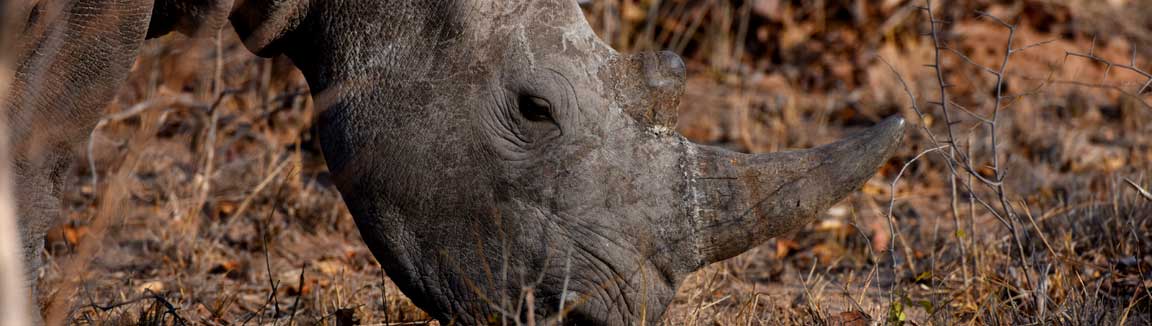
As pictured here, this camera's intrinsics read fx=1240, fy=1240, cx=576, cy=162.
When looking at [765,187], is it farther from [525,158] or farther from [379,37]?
[379,37]

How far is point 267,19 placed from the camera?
9.89ft

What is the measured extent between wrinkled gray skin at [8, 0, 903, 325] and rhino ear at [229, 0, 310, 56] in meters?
0.03

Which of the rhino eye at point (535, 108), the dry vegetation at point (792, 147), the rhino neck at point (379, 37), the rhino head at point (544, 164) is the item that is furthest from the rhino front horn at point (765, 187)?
the rhino neck at point (379, 37)

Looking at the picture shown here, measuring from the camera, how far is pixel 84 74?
2844 mm

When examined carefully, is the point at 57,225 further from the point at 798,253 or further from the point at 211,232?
the point at 798,253

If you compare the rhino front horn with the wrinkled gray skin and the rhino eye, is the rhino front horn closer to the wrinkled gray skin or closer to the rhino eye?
the wrinkled gray skin

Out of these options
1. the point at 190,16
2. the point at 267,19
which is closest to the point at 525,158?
the point at 267,19

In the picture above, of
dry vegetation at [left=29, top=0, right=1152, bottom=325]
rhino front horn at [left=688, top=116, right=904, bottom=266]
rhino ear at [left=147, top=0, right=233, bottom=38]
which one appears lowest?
dry vegetation at [left=29, top=0, right=1152, bottom=325]

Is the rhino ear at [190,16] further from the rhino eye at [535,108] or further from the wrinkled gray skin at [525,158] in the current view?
the rhino eye at [535,108]

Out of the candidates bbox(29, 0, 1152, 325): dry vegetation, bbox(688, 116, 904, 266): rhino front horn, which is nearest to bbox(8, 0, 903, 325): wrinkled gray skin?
bbox(688, 116, 904, 266): rhino front horn

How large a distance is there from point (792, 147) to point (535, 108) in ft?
12.0

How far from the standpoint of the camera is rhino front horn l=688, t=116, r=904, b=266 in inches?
115

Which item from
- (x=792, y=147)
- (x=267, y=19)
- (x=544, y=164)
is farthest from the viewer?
(x=792, y=147)

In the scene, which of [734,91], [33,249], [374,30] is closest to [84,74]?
[33,249]
